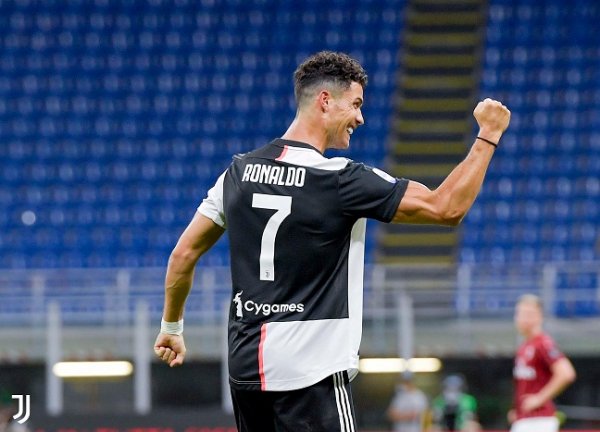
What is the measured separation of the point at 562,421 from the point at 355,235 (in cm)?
898

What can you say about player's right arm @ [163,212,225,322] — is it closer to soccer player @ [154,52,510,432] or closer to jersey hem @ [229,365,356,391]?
soccer player @ [154,52,510,432]

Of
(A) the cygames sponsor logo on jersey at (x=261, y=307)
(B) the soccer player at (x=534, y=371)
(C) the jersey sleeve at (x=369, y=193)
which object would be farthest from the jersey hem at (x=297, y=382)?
(B) the soccer player at (x=534, y=371)

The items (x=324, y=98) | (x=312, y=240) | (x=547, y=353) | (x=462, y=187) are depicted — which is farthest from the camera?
(x=547, y=353)

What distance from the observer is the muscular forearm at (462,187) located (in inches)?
141

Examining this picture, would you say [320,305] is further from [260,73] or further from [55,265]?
[260,73]

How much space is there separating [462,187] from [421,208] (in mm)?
133

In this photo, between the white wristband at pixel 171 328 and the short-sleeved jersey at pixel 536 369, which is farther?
the short-sleeved jersey at pixel 536 369

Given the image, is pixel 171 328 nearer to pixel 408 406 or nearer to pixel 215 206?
pixel 215 206

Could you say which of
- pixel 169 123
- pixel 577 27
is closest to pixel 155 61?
pixel 169 123

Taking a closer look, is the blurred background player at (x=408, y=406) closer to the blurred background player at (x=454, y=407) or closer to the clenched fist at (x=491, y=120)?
the blurred background player at (x=454, y=407)

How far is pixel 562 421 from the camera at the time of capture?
12195 millimetres

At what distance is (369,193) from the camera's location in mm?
3635

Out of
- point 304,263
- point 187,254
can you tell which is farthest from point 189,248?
point 304,263

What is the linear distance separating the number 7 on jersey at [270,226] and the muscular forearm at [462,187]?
0.46 m
